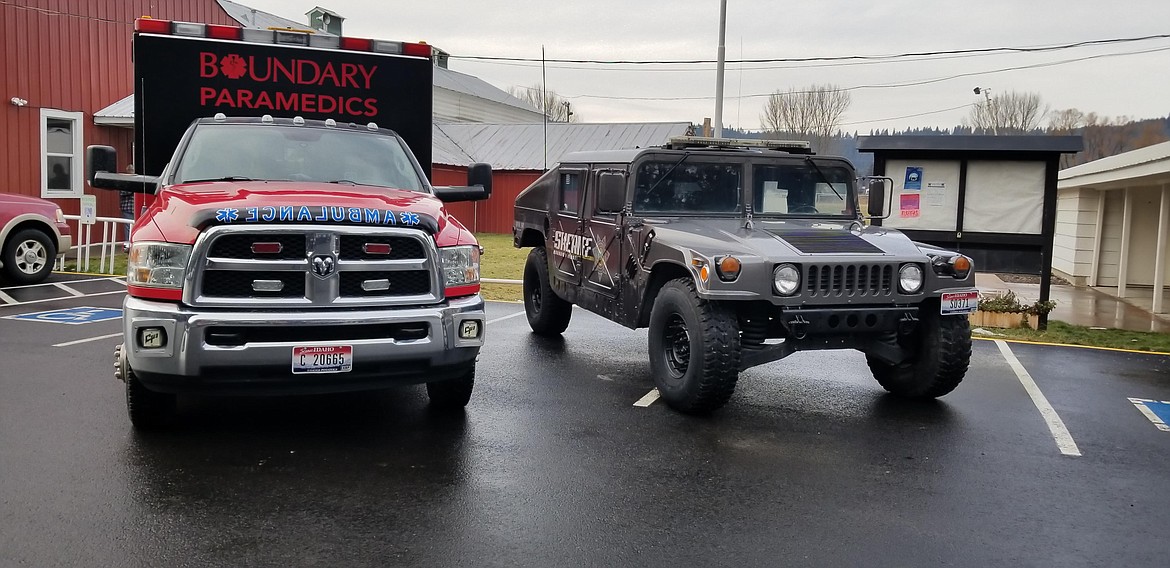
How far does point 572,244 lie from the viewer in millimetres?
8375

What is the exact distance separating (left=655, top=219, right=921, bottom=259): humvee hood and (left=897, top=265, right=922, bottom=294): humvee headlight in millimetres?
120

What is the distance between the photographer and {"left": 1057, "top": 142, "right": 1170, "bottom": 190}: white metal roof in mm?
12625

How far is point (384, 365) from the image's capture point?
507cm

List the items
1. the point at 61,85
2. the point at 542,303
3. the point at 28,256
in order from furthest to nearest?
the point at 61,85 → the point at 28,256 → the point at 542,303

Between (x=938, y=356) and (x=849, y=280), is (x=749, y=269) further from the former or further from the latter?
(x=938, y=356)

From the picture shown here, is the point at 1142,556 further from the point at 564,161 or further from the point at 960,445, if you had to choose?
the point at 564,161

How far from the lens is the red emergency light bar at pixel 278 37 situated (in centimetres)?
768

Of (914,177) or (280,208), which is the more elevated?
(914,177)

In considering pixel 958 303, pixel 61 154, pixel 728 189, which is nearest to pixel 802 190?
pixel 728 189

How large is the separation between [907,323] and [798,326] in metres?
0.86

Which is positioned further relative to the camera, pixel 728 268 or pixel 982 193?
pixel 982 193

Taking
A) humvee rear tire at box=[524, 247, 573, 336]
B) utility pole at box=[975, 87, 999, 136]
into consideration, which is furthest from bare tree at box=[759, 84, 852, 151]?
humvee rear tire at box=[524, 247, 573, 336]

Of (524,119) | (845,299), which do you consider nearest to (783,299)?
(845,299)

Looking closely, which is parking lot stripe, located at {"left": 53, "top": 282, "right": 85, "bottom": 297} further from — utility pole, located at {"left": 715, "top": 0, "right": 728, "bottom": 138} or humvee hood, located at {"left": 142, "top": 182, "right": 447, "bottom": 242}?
utility pole, located at {"left": 715, "top": 0, "right": 728, "bottom": 138}
